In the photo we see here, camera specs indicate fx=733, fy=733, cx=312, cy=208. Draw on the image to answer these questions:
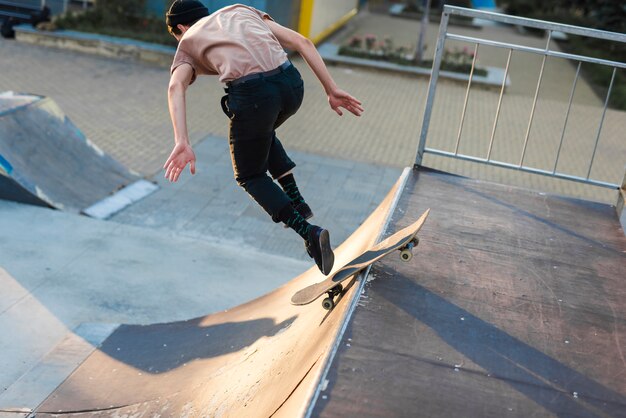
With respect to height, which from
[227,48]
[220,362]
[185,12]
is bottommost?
[220,362]

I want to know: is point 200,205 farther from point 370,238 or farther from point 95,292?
point 370,238

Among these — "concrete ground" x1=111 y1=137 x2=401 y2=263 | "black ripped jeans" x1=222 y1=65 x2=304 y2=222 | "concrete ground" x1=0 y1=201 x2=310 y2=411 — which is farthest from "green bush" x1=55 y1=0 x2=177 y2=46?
"black ripped jeans" x1=222 y1=65 x2=304 y2=222

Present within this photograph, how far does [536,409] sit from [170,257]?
14.6ft

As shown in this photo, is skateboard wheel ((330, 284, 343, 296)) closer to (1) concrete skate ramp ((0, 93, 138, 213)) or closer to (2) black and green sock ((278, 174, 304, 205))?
(2) black and green sock ((278, 174, 304, 205))

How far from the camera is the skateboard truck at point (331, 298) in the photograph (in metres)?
4.00

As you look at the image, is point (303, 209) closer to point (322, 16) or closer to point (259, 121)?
point (259, 121)

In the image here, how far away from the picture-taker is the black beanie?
3.97 m

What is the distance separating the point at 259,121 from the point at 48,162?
4834 mm

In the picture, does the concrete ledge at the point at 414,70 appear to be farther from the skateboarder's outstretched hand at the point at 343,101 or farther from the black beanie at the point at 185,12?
the black beanie at the point at 185,12

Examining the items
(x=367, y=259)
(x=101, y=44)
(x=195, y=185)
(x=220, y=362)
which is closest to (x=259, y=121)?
(x=367, y=259)

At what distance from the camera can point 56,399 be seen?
458 centimetres

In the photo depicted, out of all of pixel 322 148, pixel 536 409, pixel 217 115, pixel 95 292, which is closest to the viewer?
pixel 536 409

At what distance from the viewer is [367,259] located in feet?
13.1

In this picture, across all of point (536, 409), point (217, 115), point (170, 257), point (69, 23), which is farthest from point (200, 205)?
point (69, 23)
